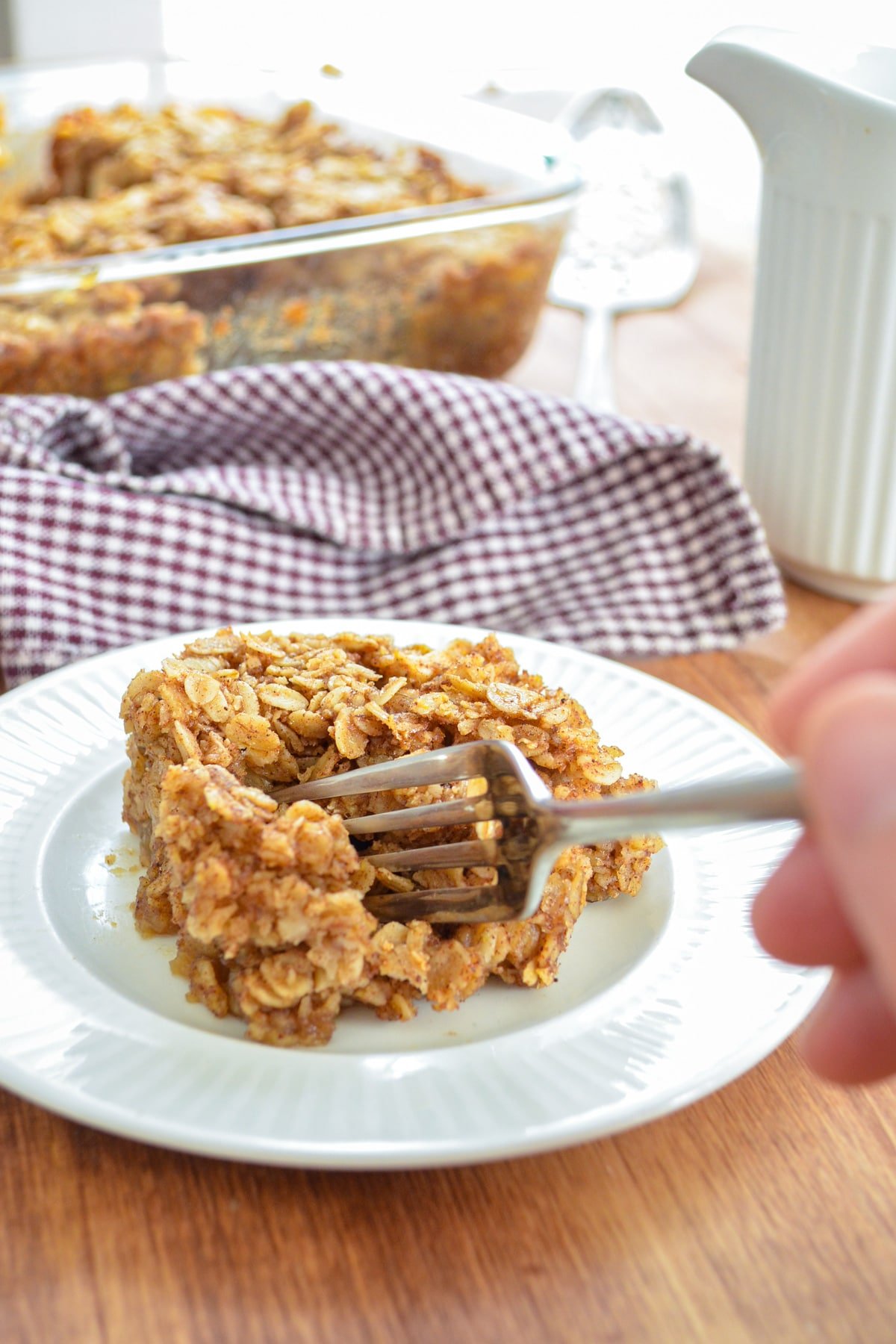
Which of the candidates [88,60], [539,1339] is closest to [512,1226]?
[539,1339]

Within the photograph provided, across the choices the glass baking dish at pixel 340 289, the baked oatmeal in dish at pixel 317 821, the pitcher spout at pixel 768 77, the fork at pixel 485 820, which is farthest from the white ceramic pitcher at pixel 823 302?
the fork at pixel 485 820

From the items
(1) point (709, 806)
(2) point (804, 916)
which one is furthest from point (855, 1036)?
(1) point (709, 806)

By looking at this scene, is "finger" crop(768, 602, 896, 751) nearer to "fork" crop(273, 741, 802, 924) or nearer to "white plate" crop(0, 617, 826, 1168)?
"fork" crop(273, 741, 802, 924)

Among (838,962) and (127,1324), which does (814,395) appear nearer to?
(838,962)

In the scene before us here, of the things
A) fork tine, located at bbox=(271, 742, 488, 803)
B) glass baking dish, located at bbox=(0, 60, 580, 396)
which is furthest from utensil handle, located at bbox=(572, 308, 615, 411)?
fork tine, located at bbox=(271, 742, 488, 803)

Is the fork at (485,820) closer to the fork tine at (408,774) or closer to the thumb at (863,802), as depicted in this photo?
the fork tine at (408,774)

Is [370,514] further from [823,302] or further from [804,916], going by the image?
[804,916]
